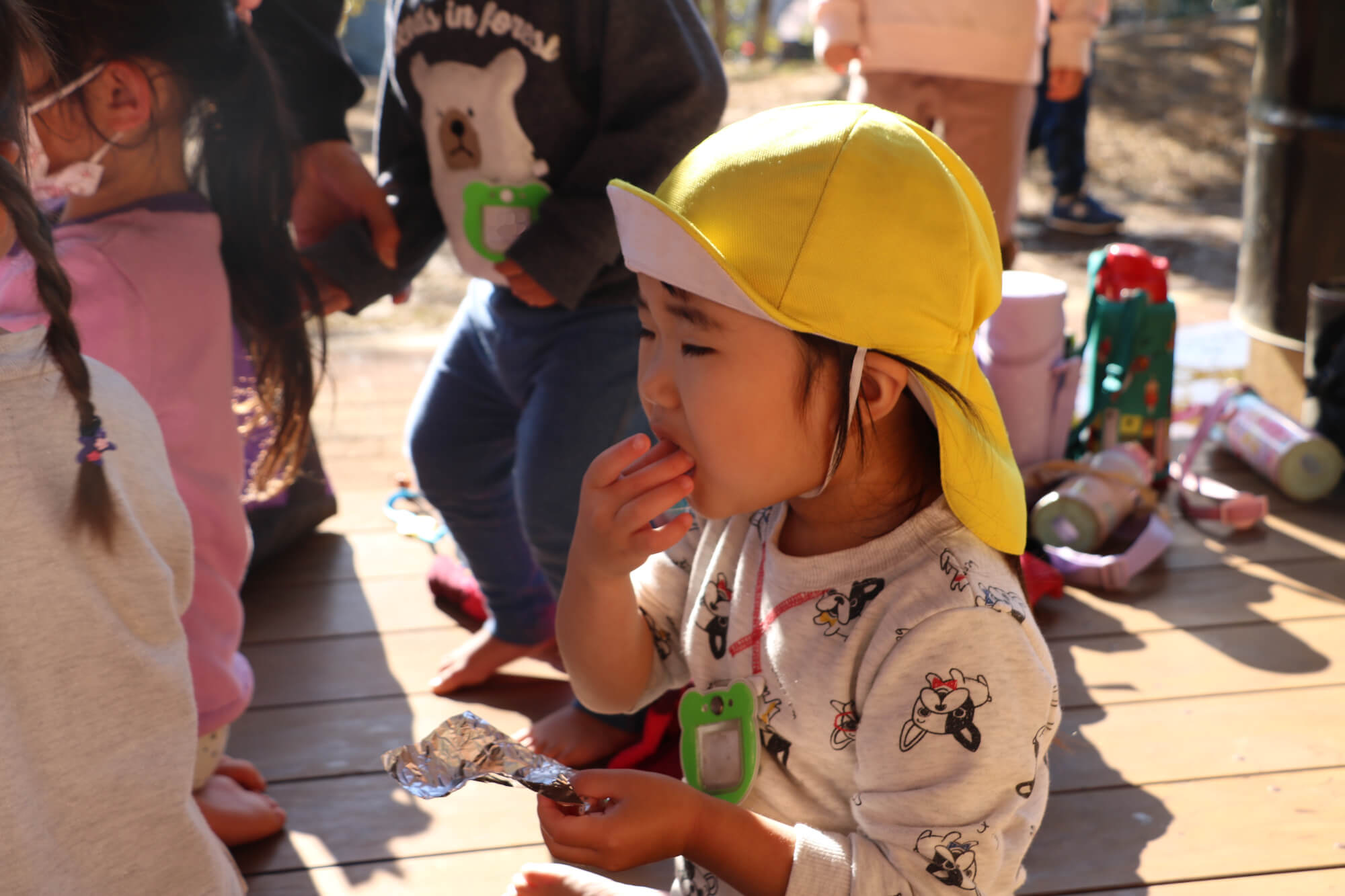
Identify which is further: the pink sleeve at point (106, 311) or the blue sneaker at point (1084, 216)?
the blue sneaker at point (1084, 216)

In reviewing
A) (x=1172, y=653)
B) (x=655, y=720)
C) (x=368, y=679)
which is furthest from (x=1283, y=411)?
(x=368, y=679)

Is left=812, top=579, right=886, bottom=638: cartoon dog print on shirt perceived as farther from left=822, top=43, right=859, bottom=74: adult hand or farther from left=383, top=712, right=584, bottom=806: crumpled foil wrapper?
left=822, top=43, right=859, bottom=74: adult hand

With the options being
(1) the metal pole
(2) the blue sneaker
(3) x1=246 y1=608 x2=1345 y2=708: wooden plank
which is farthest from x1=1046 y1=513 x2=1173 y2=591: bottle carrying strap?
(2) the blue sneaker

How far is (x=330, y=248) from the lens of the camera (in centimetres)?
183

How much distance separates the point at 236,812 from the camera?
1494mm

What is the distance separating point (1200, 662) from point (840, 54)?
1428 millimetres

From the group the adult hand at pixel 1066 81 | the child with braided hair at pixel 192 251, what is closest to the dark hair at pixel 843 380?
the child with braided hair at pixel 192 251

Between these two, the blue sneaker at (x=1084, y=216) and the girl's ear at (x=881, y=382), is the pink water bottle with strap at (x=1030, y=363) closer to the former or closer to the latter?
the girl's ear at (x=881, y=382)

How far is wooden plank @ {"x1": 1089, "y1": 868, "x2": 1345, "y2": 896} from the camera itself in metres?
1.38

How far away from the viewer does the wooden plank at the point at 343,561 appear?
2223 millimetres

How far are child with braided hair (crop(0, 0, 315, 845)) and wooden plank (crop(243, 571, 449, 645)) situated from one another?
381 millimetres

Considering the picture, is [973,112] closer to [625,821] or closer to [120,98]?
[120,98]

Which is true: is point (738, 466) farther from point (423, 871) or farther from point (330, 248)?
point (330, 248)

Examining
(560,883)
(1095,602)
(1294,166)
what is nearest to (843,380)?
(560,883)
